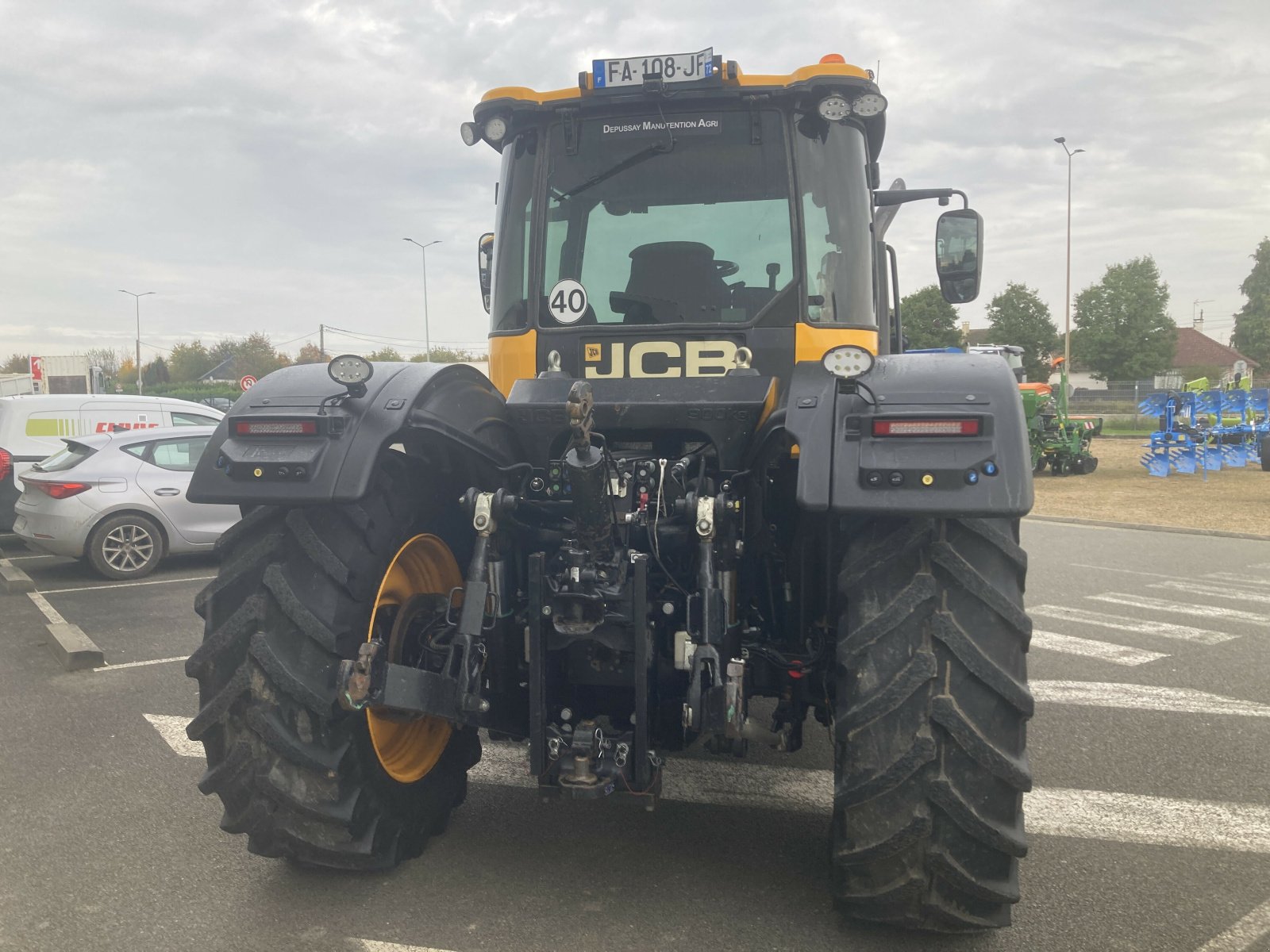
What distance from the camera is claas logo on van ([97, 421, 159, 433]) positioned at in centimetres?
1303

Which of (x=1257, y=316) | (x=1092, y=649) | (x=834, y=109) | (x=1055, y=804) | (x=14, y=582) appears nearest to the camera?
(x=834, y=109)

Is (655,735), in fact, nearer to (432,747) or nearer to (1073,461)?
(432,747)

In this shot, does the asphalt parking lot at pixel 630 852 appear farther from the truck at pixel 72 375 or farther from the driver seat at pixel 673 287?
the truck at pixel 72 375

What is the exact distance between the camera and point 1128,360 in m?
56.8

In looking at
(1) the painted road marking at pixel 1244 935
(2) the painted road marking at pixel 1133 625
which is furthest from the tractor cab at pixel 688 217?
(2) the painted road marking at pixel 1133 625

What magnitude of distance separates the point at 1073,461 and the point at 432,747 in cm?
2374

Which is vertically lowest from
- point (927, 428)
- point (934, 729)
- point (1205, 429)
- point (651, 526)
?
point (934, 729)

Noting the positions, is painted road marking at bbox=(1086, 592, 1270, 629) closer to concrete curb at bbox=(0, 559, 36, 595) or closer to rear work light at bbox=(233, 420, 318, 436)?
rear work light at bbox=(233, 420, 318, 436)

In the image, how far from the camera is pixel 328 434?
3.27 metres

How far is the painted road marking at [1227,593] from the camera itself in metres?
9.28

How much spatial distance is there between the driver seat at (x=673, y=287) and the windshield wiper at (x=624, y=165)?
33cm

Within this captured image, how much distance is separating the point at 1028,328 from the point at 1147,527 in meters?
50.0

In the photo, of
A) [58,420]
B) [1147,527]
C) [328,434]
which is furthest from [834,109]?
[1147,527]

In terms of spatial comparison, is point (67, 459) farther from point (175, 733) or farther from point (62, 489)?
point (175, 733)
